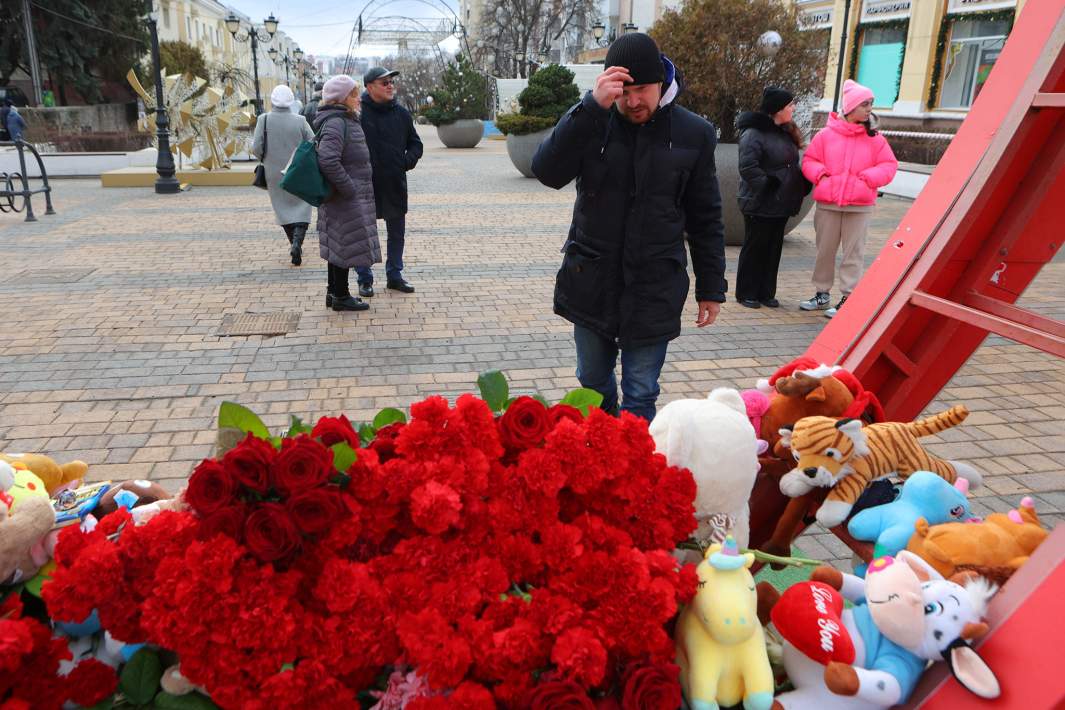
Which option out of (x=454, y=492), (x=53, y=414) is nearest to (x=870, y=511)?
(x=454, y=492)

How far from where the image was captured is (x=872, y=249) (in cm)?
1002

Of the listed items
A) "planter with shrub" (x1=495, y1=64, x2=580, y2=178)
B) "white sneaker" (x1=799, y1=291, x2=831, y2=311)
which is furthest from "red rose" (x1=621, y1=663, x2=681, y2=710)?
"planter with shrub" (x1=495, y1=64, x2=580, y2=178)

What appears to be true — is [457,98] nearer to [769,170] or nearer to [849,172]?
[769,170]

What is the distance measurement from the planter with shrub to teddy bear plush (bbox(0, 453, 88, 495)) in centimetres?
1493

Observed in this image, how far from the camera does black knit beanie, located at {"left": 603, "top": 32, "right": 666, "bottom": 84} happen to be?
2768 mm

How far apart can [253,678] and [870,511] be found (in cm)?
160

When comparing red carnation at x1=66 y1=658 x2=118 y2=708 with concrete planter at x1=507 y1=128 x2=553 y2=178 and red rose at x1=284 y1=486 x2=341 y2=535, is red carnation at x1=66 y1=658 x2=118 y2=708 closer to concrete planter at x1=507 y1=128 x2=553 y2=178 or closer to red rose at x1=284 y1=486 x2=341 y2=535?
red rose at x1=284 y1=486 x2=341 y2=535

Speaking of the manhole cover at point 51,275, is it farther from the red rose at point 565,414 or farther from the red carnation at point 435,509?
the red carnation at point 435,509

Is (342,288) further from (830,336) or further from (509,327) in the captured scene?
(830,336)

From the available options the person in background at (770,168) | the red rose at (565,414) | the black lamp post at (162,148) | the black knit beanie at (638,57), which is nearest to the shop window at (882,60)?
the person in background at (770,168)

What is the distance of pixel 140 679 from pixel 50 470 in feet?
3.06

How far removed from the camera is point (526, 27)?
44.9 meters

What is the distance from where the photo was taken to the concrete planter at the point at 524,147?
663 inches

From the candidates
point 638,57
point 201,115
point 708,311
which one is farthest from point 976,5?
point 638,57
